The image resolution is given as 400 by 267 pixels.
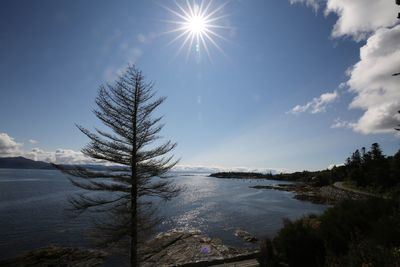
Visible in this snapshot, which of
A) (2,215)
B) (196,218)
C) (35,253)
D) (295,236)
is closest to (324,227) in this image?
(295,236)

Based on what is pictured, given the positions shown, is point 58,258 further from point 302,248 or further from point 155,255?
point 302,248

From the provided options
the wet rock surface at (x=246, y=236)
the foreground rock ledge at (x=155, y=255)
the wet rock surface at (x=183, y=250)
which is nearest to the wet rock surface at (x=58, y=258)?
the foreground rock ledge at (x=155, y=255)

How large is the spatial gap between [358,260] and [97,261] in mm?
23416

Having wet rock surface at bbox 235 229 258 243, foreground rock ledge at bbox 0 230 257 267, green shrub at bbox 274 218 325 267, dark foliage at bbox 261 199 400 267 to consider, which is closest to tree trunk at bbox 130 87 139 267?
foreground rock ledge at bbox 0 230 257 267

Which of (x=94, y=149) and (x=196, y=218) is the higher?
(x=94, y=149)

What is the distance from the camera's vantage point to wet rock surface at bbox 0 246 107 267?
75.6ft

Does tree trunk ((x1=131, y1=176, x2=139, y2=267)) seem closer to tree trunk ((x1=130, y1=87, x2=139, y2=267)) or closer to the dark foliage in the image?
tree trunk ((x1=130, y1=87, x2=139, y2=267))

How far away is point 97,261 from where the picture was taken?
79.3 ft

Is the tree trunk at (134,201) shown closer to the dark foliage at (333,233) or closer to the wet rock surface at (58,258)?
the dark foliage at (333,233)

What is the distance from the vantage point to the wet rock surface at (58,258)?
75.6 ft

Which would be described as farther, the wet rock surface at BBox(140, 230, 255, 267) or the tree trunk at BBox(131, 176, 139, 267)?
the wet rock surface at BBox(140, 230, 255, 267)

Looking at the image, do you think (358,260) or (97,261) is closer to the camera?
(358,260)

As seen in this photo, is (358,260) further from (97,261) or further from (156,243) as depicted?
(156,243)

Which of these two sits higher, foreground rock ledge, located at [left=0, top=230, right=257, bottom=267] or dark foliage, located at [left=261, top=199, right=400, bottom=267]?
dark foliage, located at [left=261, top=199, right=400, bottom=267]
